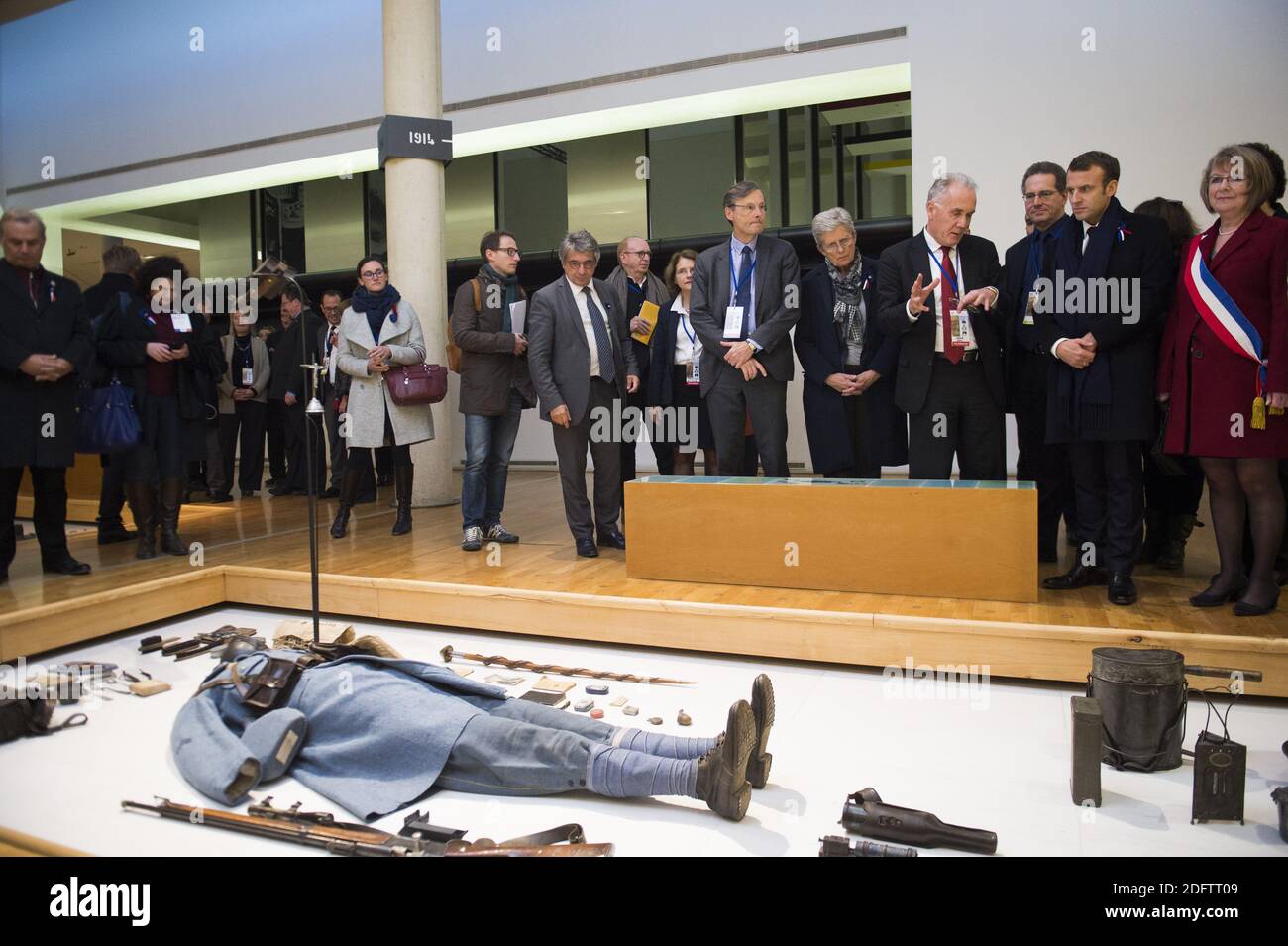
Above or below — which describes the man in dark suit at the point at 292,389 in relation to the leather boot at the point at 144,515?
above

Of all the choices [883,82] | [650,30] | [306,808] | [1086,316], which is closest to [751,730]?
[306,808]

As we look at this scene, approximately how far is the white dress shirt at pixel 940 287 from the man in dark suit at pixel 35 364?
148 inches

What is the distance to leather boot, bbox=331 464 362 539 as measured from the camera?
216 inches

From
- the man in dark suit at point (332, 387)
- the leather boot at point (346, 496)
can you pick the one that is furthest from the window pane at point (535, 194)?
the leather boot at point (346, 496)

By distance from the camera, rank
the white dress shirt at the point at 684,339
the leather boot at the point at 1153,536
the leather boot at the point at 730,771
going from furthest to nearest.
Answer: the white dress shirt at the point at 684,339 → the leather boot at the point at 1153,536 → the leather boot at the point at 730,771

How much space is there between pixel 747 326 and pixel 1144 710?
2.41 m

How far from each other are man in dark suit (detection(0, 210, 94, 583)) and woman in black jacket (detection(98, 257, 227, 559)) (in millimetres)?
322

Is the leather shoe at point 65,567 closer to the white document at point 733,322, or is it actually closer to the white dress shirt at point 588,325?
the white dress shirt at point 588,325

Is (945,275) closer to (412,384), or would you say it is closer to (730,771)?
(730,771)

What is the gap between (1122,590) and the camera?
3539 mm

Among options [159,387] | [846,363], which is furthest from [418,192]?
[846,363]

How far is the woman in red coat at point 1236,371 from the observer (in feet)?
10.5

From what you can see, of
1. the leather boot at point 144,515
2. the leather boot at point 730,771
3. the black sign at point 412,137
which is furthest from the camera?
the black sign at point 412,137

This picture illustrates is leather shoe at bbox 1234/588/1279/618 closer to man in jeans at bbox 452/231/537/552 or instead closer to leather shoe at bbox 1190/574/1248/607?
leather shoe at bbox 1190/574/1248/607
